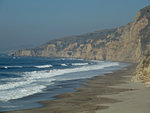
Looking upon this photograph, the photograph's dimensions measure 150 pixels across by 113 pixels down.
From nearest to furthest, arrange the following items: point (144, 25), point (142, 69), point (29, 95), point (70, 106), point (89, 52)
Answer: point (70, 106) → point (29, 95) → point (142, 69) → point (144, 25) → point (89, 52)

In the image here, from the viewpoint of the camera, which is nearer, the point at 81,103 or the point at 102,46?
the point at 81,103

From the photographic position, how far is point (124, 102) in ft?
60.3

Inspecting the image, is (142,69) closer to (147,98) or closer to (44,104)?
(147,98)

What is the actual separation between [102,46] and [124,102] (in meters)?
Answer: 126

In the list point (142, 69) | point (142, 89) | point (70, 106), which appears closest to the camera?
point (70, 106)

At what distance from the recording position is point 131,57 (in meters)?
107

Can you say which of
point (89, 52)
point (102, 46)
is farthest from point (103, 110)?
point (89, 52)

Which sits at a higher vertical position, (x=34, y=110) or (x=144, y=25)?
(x=144, y=25)

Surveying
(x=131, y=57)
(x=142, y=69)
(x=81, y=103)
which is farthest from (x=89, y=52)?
(x=81, y=103)

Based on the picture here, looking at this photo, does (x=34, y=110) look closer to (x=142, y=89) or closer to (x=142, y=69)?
(x=142, y=89)

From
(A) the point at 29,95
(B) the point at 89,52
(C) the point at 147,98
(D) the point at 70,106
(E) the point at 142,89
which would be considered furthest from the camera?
(B) the point at 89,52

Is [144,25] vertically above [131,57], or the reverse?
[144,25]

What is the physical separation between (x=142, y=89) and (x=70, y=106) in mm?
8458

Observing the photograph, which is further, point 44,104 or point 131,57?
point 131,57
